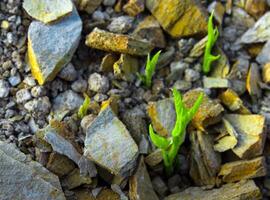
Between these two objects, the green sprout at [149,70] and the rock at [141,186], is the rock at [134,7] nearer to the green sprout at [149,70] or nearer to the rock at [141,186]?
the green sprout at [149,70]

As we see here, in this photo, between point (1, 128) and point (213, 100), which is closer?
point (1, 128)

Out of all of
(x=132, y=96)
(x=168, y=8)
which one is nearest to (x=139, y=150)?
(x=132, y=96)

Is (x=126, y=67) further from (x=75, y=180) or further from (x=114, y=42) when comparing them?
(x=75, y=180)

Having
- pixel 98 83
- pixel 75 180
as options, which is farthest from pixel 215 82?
pixel 75 180

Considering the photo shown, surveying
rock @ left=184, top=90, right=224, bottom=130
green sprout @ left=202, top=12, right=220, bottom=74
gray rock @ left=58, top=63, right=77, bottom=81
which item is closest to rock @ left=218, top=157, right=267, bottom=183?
rock @ left=184, top=90, right=224, bottom=130

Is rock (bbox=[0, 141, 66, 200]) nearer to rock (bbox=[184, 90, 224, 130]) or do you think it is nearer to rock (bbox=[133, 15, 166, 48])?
rock (bbox=[184, 90, 224, 130])

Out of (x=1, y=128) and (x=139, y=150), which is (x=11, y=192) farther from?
(x=139, y=150)
